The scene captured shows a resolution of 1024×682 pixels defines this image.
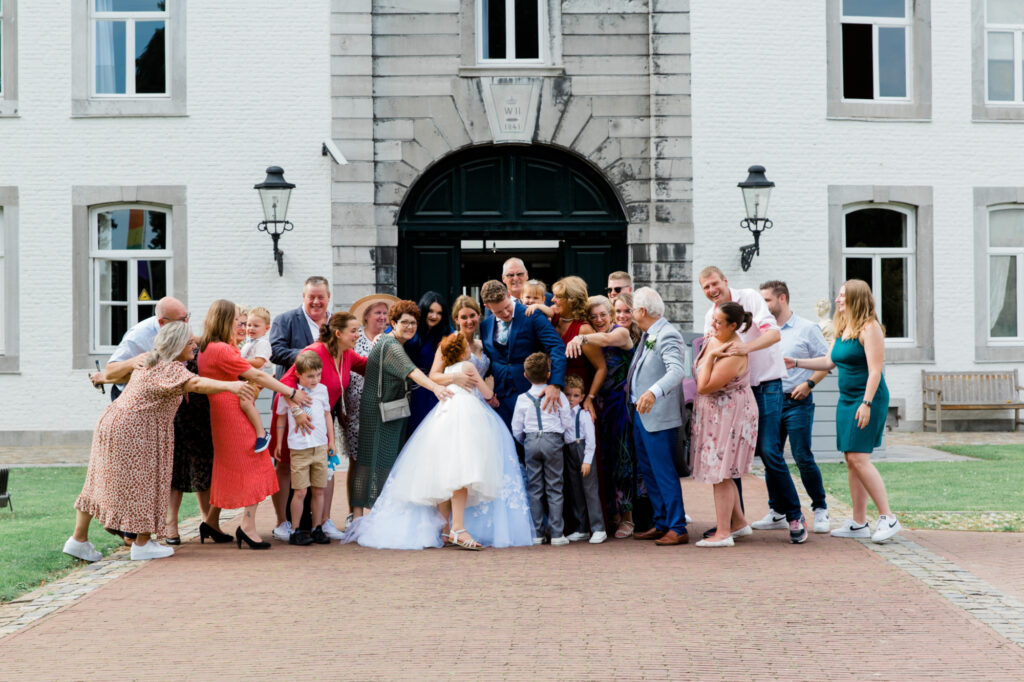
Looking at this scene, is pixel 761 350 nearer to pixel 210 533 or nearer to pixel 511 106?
pixel 210 533

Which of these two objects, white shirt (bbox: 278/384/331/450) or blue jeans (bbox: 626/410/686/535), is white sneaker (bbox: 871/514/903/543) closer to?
blue jeans (bbox: 626/410/686/535)

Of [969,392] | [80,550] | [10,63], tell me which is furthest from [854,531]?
[10,63]

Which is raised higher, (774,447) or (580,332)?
(580,332)

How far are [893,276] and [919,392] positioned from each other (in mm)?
1738

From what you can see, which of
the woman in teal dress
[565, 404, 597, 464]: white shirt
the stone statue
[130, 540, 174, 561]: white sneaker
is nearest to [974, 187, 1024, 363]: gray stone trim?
Answer: the stone statue

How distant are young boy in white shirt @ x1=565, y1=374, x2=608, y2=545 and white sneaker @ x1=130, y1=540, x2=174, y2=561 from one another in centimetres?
274

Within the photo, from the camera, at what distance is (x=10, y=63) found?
53.6ft

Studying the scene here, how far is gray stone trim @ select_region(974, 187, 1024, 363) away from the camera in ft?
55.6

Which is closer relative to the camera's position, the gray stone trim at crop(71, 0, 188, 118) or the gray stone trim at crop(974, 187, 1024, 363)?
the gray stone trim at crop(71, 0, 188, 118)

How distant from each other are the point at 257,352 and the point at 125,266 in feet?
25.7

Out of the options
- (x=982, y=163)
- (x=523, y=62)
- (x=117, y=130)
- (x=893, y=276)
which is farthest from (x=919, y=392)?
(x=117, y=130)

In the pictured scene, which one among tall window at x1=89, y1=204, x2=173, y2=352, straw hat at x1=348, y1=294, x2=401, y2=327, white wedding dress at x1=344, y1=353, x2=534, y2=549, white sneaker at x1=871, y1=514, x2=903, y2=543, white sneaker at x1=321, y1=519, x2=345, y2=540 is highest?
tall window at x1=89, y1=204, x2=173, y2=352

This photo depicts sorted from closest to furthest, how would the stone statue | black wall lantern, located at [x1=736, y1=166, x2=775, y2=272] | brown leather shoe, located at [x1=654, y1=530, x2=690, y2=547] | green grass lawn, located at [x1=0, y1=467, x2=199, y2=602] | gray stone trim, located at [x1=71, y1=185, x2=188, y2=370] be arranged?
1. green grass lawn, located at [x1=0, y1=467, x2=199, y2=602]
2. brown leather shoe, located at [x1=654, y1=530, x2=690, y2=547]
3. the stone statue
4. black wall lantern, located at [x1=736, y1=166, x2=775, y2=272]
5. gray stone trim, located at [x1=71, y1=185, x2=188, y2=370]

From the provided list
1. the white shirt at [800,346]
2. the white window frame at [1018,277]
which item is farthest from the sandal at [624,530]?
the white window frame at [1018,277]
